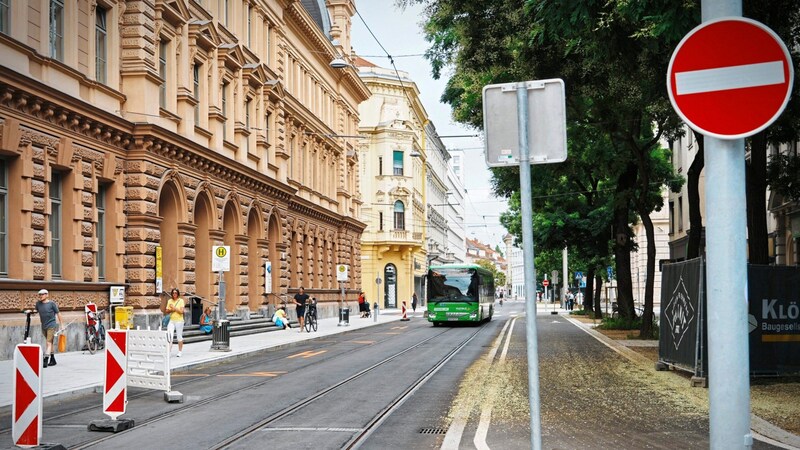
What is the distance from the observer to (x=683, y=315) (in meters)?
16.8

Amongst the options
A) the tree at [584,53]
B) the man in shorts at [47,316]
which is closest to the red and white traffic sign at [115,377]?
the tree at [584,53]

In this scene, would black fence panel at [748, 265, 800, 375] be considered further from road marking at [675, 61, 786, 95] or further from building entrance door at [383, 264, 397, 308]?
building entrance door at [383, 264, 397, 308]

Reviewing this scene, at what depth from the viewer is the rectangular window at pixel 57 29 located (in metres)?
23.3

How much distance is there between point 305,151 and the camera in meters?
50.1

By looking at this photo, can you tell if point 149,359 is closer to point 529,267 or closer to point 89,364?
point 89,364

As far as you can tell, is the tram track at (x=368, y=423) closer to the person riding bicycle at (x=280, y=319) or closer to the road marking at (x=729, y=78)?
the road marking at (x=729, y=78)

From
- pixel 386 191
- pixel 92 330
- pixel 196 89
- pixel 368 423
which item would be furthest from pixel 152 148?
pixel 386 191

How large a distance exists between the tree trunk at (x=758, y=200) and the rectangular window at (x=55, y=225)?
17094 millimetres

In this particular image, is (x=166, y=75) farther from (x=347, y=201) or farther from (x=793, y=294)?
(x=347, y=201)

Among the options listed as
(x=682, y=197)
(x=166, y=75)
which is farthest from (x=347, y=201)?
(x=166, y=75)

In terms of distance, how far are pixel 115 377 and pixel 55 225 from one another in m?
14.1

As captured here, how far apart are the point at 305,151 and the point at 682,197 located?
880 inches

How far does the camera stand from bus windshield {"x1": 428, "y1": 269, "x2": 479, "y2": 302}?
42.5 metres

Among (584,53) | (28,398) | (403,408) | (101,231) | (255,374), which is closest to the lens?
(28,398)
